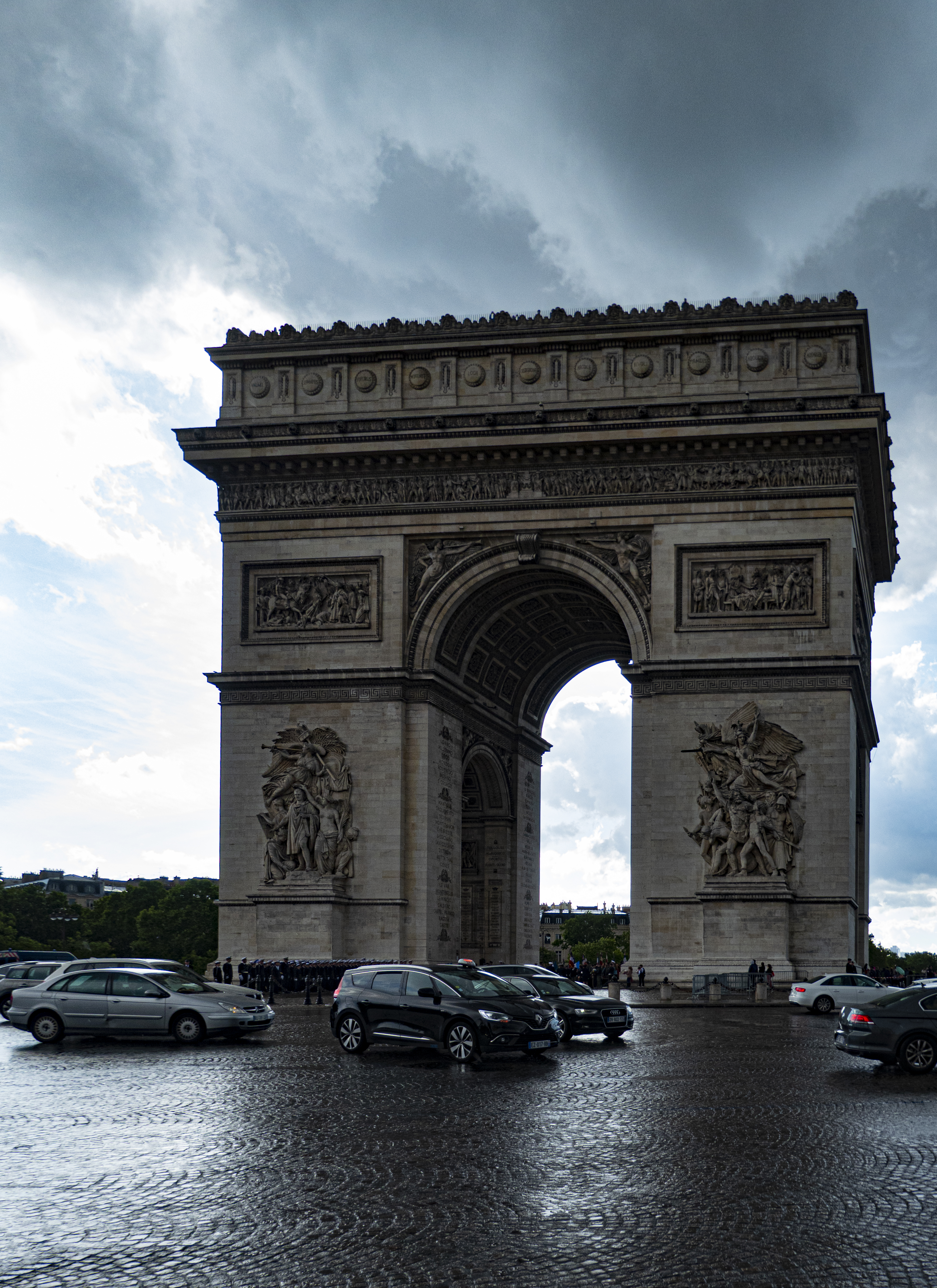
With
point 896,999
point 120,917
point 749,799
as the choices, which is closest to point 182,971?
point 896,999

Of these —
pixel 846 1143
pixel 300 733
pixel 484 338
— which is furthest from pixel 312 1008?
pixel 846 1143

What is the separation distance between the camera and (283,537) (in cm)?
4272

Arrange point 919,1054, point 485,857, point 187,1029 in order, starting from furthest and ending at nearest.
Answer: point 485,857
point 187,1029
point 919,1054

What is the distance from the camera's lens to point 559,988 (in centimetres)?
2608

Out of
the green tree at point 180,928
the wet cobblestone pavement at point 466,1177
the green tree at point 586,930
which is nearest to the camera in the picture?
the wet cobblestone pavement at point 466,1177

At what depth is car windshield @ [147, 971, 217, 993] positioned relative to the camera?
78.6ft

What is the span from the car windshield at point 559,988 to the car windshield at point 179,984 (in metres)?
5.75

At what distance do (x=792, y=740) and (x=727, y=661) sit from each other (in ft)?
8.83

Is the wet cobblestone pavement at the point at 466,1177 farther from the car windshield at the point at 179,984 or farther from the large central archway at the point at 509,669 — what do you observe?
the large central archway at the point at 509,669

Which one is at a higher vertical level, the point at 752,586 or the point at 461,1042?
the point at 752,586

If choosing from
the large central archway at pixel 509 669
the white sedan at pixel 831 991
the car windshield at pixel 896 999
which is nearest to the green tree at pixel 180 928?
the large central archway at pixel 509 669

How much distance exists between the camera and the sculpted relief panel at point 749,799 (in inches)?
1510

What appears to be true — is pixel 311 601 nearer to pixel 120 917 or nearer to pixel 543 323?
pixel 543 323

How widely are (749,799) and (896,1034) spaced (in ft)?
62.4
